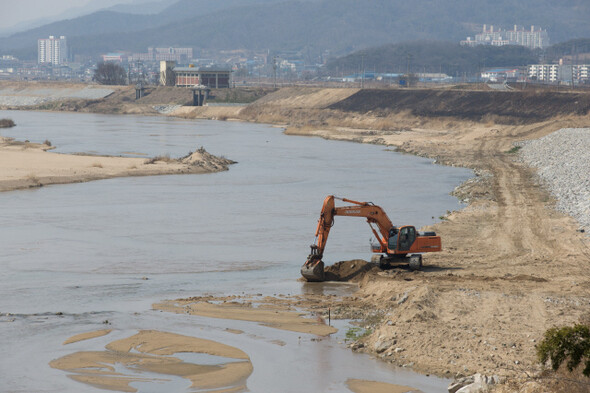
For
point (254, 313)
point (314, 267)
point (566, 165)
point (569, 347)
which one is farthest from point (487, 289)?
point (566, 165)

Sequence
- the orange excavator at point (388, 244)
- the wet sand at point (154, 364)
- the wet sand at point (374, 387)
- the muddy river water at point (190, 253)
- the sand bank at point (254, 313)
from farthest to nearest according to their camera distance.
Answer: the orange excavator at point (388, 244)
the sand bank at point (254, 313)
the muddy river water at point (190, 253)
the wet sand at point (154, 364)
the wet sand at point (374, 387)

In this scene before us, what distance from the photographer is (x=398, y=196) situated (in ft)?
150

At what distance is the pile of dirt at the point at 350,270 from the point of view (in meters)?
26.0

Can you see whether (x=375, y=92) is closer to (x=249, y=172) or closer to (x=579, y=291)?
(x=249, y=172)

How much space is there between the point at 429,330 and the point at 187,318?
627 centimetres

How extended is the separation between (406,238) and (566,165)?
95.0 ft

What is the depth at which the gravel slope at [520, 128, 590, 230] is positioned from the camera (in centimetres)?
3787

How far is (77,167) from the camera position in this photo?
183 feet

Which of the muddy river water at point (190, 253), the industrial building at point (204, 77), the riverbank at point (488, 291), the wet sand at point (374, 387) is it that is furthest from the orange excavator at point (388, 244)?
the industrial building at point (204, 77)

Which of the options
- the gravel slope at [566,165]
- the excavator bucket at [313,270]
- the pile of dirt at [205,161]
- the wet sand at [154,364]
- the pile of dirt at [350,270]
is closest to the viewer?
the wet sand at [154,364]

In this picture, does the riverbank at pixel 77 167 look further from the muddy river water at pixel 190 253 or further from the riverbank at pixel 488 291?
the riverbank at pixel 488 291

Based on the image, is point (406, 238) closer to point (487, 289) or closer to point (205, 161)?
point (487, 289)

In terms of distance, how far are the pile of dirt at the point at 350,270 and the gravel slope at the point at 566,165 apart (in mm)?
10599

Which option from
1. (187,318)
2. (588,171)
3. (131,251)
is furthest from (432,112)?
(187,318)
